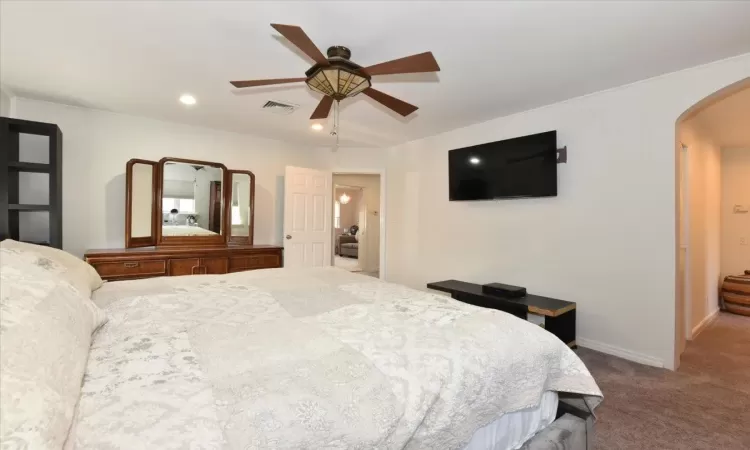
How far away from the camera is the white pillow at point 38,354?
587 mm

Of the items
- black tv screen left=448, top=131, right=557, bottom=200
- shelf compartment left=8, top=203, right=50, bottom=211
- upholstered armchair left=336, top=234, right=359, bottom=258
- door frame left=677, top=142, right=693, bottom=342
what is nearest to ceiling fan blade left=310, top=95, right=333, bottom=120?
black tv screen left=448, top=131, right=557, bottom=200

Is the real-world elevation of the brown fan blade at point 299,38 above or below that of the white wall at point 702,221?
above

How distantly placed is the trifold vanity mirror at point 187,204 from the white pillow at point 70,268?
7.48ft

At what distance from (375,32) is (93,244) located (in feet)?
12.2

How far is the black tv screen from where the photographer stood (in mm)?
3398

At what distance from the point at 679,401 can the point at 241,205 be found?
4.59m

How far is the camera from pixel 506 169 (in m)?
3.73

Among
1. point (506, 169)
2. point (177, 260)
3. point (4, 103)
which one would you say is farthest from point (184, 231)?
point (506, 169)

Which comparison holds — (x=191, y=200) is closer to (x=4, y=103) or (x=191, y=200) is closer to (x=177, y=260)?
(x=177, y=260)

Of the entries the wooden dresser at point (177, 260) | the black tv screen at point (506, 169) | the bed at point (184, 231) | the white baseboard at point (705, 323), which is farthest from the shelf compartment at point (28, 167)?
the white baseboard at point (705, 323)

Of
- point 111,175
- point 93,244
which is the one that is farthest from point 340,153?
point 93,244

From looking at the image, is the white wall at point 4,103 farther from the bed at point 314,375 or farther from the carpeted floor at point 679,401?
the carpeted floor at point 679,401

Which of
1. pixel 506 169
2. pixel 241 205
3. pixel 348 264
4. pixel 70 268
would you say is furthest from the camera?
pixel 348 264

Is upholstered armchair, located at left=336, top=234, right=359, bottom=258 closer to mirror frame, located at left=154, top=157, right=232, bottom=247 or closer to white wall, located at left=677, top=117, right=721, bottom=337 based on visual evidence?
mirror frame, located at left=154, top=157, right=232, bottom=247
